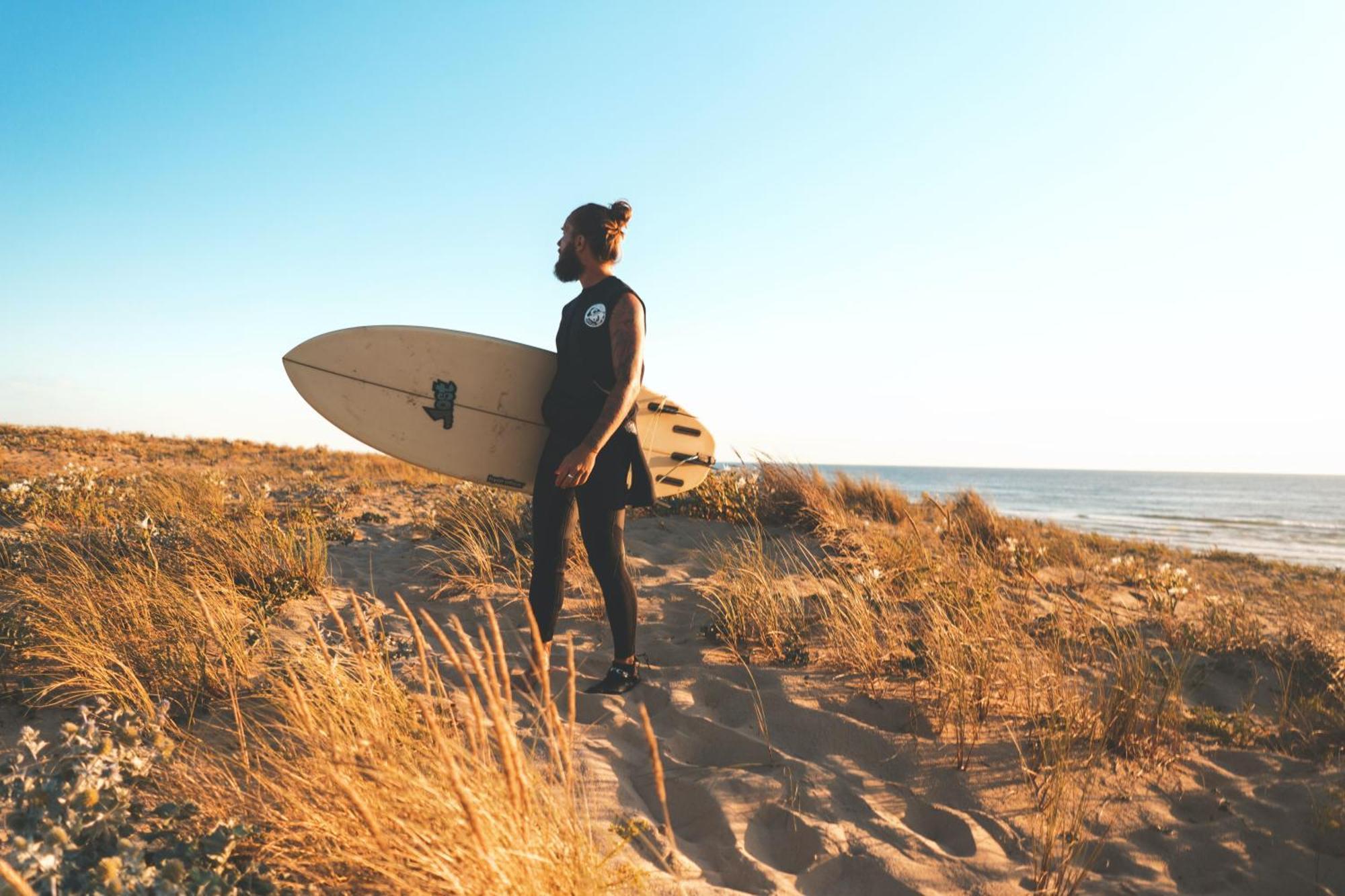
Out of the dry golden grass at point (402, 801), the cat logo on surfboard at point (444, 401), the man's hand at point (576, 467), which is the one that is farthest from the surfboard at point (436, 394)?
the dry golden grass at point (402, 801)

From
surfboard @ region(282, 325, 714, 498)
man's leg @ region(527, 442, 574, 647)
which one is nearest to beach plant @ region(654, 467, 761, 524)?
surfboard @ region(282, 325, 714, 498)

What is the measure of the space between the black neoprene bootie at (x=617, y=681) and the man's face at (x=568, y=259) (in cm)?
190

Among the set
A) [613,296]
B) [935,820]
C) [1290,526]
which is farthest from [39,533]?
[1290,526]

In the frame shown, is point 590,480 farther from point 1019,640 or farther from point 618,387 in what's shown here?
point 1019,640

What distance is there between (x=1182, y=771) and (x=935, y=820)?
136cm

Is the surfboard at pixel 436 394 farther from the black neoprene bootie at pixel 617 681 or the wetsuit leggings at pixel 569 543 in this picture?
the black neoprene bootie at pixel 617 681

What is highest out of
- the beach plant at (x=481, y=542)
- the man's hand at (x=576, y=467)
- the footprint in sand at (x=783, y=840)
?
the man's hand at (x=576, y=467)

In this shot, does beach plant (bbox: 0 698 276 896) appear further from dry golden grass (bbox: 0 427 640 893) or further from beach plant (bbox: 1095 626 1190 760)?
beach plant (bbox: 1095 626 1190 760)

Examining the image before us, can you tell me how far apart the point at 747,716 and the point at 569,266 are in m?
2.32

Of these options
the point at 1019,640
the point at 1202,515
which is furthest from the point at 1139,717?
the point at 1202,515

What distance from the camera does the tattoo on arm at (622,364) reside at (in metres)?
2.93

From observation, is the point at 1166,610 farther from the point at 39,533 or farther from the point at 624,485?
the point at 39,533

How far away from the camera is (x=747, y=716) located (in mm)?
3182

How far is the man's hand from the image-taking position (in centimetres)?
292
